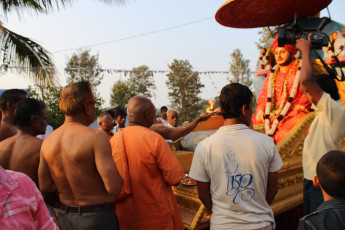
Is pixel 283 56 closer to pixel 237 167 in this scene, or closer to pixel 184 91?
pixel 237 167

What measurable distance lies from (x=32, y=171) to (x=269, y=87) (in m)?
4.28

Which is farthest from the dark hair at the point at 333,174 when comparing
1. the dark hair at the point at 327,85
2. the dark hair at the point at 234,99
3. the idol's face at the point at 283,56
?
the idol's face at the point at 283,56

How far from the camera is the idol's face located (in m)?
4.99

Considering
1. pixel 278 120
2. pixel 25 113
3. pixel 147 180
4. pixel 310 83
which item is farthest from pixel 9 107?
pixel 278 120

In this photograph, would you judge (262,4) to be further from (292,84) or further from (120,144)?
(120,144)

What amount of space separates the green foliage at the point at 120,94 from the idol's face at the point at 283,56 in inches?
699

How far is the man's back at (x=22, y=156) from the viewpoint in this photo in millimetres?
2182

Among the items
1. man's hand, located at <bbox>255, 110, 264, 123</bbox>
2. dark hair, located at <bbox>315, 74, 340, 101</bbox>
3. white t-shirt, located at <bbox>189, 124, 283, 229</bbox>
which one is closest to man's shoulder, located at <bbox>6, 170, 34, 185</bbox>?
white t-shirt, located at <bbox>189, 124, 283, 229</bbox>

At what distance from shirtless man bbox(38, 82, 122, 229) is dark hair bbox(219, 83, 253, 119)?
33.2 inches

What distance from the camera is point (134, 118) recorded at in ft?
7.54

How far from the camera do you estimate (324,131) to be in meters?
2.24

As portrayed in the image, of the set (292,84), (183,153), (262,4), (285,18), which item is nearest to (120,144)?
(183,153)

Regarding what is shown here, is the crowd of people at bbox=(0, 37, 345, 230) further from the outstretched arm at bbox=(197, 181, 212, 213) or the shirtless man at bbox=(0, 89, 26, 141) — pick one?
the shirtless man at bbox=(0, 89, 26, 141)

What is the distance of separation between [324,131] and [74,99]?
6.45 ft
